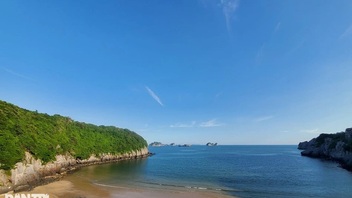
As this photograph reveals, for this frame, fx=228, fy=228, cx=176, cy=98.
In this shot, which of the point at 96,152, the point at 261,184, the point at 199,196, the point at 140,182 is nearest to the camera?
the point at 199,196

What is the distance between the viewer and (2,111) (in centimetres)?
5303

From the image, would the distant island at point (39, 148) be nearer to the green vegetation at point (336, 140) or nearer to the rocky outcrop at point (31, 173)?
the rocky outcrop at point (31, 173)

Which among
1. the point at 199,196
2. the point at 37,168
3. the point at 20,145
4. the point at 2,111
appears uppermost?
the point at 2,111

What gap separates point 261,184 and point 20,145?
170 ft

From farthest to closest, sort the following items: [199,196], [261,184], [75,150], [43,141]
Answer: [75,150] → [43,141] → [261,184] → [199,196]

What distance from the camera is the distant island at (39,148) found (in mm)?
41812

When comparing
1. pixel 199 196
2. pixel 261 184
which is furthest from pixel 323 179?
pixel 199 196

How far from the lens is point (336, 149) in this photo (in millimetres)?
99875

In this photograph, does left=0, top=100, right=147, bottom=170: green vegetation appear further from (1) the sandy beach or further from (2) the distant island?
(1) the sandy beach

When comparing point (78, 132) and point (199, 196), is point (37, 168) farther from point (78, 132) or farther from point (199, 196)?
point (78, 132)

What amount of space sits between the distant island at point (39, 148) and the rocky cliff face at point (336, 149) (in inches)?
3396

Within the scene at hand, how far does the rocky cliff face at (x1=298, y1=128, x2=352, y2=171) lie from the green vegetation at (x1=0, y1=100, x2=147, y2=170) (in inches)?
3470

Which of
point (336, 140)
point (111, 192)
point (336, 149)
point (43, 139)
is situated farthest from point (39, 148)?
point (336, 140)

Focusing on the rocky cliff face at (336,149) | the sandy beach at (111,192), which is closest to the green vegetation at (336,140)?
the rocky cliff face at (336,149)
